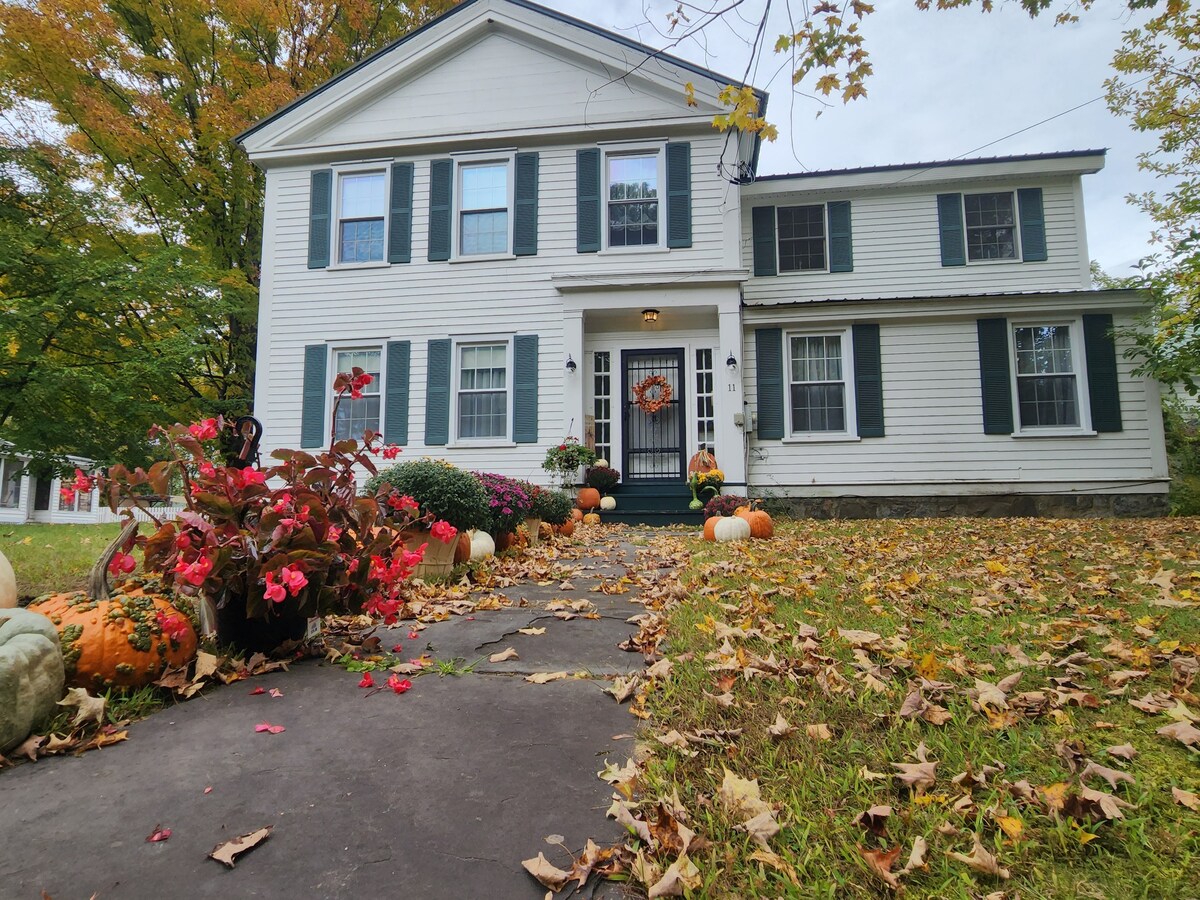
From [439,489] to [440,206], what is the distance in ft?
24.8

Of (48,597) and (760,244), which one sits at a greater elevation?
(760,244)

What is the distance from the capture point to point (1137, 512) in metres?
9.12

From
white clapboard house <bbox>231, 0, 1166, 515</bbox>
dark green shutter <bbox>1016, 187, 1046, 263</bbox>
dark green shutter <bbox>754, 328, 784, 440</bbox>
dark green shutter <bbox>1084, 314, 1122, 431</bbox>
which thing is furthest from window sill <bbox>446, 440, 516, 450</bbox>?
dark green shutter <bbox>1016, 187, 1046, 263</bbox>

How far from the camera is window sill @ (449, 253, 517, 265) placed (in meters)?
10.2

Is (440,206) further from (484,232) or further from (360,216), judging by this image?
(360,216)

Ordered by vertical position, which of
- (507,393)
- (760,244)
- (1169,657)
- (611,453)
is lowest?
(1169,657)

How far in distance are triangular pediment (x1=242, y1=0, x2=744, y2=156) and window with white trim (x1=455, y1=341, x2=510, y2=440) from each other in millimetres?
3703

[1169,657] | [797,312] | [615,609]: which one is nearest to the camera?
[1169,657]

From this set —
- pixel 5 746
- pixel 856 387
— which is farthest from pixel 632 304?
pixel 5 746

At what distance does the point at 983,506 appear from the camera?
9422 millimetres

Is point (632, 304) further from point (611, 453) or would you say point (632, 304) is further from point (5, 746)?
point (5, 746)

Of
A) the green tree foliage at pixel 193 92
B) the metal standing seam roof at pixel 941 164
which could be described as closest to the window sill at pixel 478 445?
the green tree foliage at pixel 193 92

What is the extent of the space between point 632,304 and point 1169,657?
26.8 feet

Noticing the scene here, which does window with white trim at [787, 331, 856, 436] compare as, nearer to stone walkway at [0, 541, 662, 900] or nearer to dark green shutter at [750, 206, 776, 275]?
dark green shutter at [750, 206, 776, 275]
